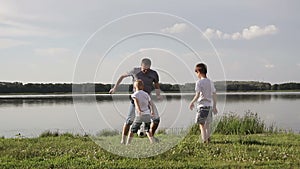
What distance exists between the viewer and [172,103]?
9977 millimetres

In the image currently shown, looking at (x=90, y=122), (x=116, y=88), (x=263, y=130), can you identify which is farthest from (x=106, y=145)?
(x=263, y=130)

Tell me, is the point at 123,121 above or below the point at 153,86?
below

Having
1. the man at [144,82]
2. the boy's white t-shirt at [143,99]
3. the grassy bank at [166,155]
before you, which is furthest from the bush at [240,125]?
the boy's white t-shirt at [143,99]

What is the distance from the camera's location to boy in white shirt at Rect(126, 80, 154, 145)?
964 centimetres

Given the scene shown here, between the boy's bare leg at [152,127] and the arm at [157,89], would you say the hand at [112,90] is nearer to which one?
the arm at [157,89]

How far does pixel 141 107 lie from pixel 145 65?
89 cm

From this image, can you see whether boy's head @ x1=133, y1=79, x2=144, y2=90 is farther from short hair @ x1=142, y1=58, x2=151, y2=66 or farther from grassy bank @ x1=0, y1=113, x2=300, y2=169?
grassy bank @ x1=0, y1=113, x2=300, y2=169

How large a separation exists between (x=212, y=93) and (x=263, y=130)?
5838 millimetres

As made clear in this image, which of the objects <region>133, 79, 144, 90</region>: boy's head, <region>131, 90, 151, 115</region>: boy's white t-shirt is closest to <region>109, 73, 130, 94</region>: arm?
<region>133, 79, 144, 90</region>: boy's head

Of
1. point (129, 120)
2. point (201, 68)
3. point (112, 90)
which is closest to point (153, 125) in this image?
point (129, 120)

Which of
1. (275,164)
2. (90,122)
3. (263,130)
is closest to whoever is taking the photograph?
(275,164)

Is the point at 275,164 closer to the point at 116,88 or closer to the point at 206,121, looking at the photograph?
the point at 206,121

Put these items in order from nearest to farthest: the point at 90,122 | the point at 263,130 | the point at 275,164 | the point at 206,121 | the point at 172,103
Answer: the point at 275,164
the point at 90,122
the point at 172,103
the point at 206,121
the point at 263,130

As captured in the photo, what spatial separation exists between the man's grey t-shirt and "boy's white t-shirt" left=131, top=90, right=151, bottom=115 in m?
0.38
